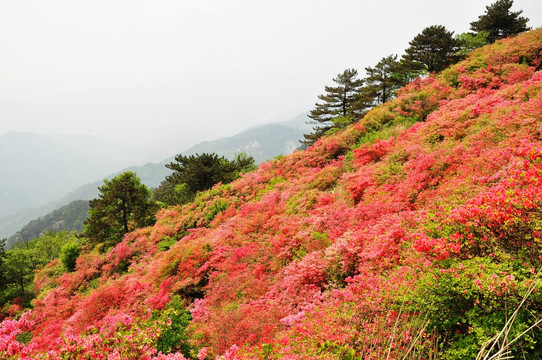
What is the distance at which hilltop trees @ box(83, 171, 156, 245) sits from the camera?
2217 cm

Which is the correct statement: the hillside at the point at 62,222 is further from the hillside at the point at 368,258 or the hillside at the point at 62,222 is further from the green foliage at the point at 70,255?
the hillside at the point at 368,258

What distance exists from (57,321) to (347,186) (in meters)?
15.5

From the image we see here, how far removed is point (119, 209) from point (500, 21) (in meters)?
40.9

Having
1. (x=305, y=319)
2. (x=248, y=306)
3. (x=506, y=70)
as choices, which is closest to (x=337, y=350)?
(x=305, y=319)

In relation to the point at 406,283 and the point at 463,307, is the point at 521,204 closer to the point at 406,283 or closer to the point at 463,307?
the point at 463,307

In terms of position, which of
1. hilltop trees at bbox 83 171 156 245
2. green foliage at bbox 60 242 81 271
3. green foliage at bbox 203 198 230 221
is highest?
hilltop trees at bbox 83 171 156 245

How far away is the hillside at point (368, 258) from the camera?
136 inches

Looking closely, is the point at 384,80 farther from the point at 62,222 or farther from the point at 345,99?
the point at 62,222

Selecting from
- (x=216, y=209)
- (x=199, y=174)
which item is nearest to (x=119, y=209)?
(x=199, y=174)

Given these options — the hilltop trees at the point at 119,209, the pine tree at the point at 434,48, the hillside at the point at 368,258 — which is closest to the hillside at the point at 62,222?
the hilltop trees at the point at 119,209

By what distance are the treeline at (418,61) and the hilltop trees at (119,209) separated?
18657mm

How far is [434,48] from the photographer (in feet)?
74.1

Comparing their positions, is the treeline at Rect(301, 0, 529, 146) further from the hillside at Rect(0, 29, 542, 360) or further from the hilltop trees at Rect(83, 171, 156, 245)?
the hilltop trees at Rect(83, 171, 156, 245)

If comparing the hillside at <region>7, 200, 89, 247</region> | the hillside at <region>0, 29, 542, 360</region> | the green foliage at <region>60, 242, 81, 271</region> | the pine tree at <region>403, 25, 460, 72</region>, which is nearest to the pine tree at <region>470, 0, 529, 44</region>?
the pine tree at <region>403, 25, 460, 72</region>
